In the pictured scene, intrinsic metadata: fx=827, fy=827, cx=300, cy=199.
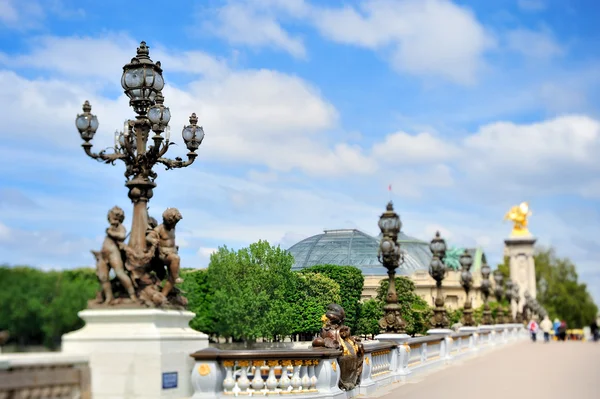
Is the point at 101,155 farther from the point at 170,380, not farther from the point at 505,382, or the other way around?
the point at 505,382

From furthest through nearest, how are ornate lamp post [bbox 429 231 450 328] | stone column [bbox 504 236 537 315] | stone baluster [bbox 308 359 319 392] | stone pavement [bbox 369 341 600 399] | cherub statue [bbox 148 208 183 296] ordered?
1. stone column [bbox 504 236 537 315]
2. ornate lamp post [bbox 429 231 450 328]
3. stone pavement [bbox 369 341 600 399]
4. stone baluster [bbox 308 359 319 392]
5. cherub statue [bbox 148 208 183 296]

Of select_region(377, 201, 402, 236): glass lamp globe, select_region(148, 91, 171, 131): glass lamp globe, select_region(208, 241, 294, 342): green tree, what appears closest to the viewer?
select_region(148, 91, 171, 131): glass lamp globe

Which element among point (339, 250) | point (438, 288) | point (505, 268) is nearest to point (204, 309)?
point (438, 288)

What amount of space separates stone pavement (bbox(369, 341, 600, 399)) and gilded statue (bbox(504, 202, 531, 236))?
91.4 meters

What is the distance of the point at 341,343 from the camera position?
1484cm

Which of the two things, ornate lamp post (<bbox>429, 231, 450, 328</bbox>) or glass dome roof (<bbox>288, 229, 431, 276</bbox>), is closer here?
ornate lamp post (<bbox>429, 231, 450, 328</bbox>)

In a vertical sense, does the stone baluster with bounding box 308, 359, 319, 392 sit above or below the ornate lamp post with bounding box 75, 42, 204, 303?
below

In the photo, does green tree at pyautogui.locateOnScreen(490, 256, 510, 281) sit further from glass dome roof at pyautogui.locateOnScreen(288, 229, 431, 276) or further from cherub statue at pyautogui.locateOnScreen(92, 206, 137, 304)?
cherub statue at pyautogui.locateOnScreen(92, 206, 137, 304)

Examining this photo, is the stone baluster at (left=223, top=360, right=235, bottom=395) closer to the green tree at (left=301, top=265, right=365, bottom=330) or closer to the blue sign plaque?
the blue sign plaque

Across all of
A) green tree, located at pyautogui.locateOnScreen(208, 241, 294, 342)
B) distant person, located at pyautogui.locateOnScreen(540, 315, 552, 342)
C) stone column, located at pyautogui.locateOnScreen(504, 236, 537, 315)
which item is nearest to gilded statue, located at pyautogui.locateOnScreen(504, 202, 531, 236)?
stone column, located at pyautogui.locateOnScreen(504, 236, 537, 315)

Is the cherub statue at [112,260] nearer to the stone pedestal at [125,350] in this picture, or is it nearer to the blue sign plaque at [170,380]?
the stone pedestal at [125,350]

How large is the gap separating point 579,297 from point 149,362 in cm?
13011

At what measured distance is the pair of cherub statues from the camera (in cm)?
1182

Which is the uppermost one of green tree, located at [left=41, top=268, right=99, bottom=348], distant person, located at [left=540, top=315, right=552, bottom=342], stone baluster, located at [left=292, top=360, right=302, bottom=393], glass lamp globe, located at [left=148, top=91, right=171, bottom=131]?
glass lamp globe, located at [left=148, top=91, right=171, bottom=131]
